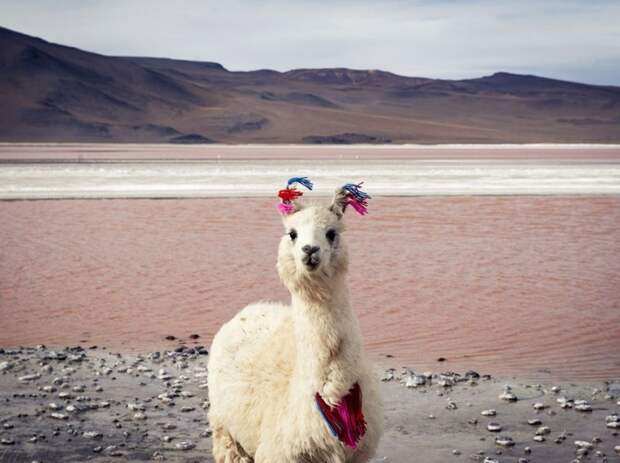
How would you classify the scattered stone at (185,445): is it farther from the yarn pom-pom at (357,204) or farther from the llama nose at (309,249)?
the llama nose at (309,249)

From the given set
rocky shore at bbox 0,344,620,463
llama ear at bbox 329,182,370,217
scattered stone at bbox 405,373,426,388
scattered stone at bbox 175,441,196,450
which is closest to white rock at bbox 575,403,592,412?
rocky shore at bbox 0,344,620,463

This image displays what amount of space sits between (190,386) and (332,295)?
12.1 feet

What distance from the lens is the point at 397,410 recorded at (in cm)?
719

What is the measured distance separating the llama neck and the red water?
13.6ft

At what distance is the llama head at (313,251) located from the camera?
4.38m

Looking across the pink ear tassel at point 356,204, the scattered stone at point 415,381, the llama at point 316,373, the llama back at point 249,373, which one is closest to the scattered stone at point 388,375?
the scattered stone at point 415,381

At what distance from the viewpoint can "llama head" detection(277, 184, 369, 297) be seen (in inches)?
172

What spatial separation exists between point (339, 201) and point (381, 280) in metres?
8.32

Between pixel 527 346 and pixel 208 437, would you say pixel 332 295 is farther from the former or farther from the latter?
pixel 527 346

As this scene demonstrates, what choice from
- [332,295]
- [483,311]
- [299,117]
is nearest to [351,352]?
[332,295]

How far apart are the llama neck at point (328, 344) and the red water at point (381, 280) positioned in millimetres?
4153

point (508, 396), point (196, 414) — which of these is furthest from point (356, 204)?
point (508, 396)

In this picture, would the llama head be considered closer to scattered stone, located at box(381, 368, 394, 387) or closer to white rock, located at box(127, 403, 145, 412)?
white rock, located at box(127, 403, 145, 412)

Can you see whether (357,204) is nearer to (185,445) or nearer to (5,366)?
(185,445)
